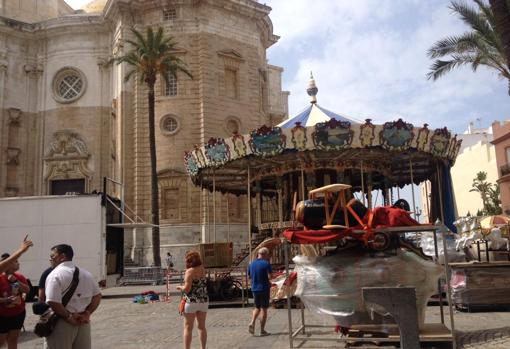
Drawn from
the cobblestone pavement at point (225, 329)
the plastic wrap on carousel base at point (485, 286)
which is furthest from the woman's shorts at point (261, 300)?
the plastic wrap on carousel base at point (485, 286)

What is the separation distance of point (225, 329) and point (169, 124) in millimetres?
25042

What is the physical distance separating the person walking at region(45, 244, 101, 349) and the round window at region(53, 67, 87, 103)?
36357 millimetres

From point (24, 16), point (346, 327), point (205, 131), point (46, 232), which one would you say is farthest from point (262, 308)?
point (24, 16)

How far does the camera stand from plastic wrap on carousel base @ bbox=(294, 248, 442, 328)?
26.6 feet

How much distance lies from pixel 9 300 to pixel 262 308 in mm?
4660

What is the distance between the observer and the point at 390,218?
26.1ft

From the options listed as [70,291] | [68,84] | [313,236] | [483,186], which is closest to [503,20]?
[313,236]

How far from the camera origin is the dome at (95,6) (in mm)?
45050

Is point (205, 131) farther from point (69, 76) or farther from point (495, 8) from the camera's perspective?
point (495, 8)

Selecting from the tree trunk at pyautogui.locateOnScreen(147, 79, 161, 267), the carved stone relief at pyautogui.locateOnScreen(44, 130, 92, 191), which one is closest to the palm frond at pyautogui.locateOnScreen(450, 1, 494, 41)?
the tree trunk at pyautogui.locateOnScreen(147, 79, 161, 267)

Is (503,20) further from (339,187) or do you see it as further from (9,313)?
(9,313)

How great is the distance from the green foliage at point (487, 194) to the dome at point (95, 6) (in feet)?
136

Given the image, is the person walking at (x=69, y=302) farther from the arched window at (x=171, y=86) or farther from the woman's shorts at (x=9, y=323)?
the arched window at (x=171, y=86)

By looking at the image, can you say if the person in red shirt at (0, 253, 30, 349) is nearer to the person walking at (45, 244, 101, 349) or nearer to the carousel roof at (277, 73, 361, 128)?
the person walking at (45, 244, 101, 349)
